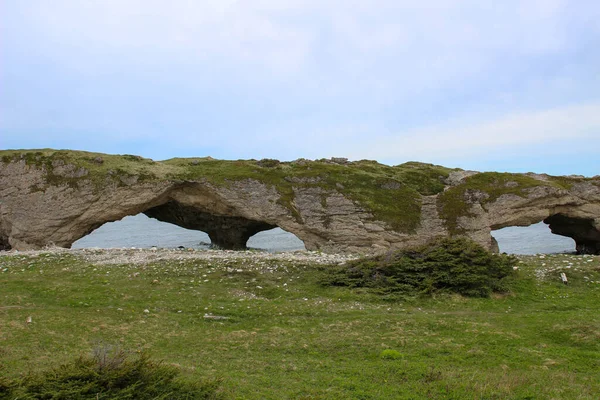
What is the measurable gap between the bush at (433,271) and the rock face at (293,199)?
13224 millimetres

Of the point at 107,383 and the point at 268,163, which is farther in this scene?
the point at 268,163

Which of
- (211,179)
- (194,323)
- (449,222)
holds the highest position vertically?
(211,179)

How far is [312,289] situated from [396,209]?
1855 cm

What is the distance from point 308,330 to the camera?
14.9 meters

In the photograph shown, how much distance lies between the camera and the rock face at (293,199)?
36.5 metres

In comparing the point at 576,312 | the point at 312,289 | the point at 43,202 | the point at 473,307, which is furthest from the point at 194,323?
the point at 43,202

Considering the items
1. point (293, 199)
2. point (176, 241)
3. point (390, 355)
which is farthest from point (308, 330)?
point (176, 241)

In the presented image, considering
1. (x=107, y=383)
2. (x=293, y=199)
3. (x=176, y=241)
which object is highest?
(x=293, y=199)

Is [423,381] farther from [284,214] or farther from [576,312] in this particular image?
[284,214]

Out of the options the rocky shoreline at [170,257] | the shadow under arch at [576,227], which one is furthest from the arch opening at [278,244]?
the shadow under arch at [576,227]

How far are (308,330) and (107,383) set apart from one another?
324 inches

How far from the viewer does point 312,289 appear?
2067 centimetres

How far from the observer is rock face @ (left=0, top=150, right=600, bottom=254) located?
3650 cm

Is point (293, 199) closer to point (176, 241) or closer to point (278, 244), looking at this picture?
point (278, 244)
